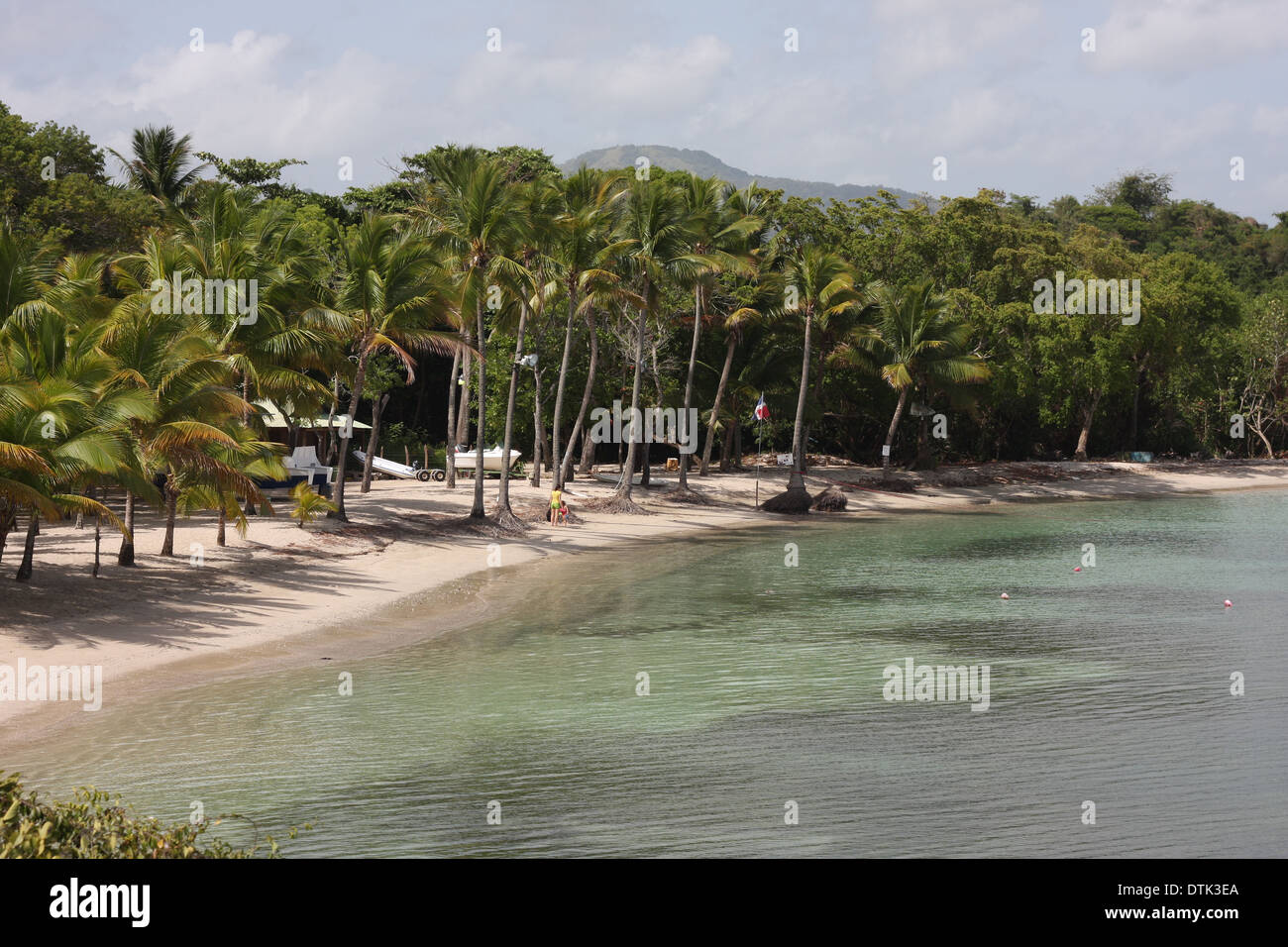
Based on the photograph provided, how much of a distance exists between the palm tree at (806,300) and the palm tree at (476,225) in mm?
15148

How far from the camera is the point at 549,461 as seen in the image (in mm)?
48156

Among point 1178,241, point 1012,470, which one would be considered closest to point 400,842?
point 1012,470

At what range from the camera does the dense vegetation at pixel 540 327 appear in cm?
1980

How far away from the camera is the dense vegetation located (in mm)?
19797

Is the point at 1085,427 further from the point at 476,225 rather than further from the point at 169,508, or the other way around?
the point at 169,508

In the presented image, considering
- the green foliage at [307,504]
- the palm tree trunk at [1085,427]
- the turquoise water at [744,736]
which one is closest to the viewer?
the turquoise water at [744,736]

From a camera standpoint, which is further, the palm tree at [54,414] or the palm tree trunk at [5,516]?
the palm tree trunk at [5,516]

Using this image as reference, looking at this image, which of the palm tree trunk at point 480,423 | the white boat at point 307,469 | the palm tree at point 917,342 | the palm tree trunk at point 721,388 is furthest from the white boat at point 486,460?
the palm tree at point 917,342

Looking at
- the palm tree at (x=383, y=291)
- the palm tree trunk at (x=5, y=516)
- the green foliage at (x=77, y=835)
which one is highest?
the palm tree at (x=383, y=291)

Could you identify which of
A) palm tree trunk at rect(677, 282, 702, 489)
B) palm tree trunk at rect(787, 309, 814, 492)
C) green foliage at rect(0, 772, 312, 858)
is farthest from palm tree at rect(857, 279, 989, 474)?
green foliage at rect(0, 772, 312, 858)

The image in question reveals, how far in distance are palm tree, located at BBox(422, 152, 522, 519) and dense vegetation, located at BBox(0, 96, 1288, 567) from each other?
0.08 meters

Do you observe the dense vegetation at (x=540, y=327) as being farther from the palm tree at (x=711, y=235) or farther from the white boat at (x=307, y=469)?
the white boat at (x=307, y=469)

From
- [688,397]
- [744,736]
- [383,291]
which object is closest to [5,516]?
[744,736]

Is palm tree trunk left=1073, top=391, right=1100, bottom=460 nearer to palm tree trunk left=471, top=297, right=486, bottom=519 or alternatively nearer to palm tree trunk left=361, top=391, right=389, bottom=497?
palm tree trunk left=471, top=297, right=486, bottom=519
